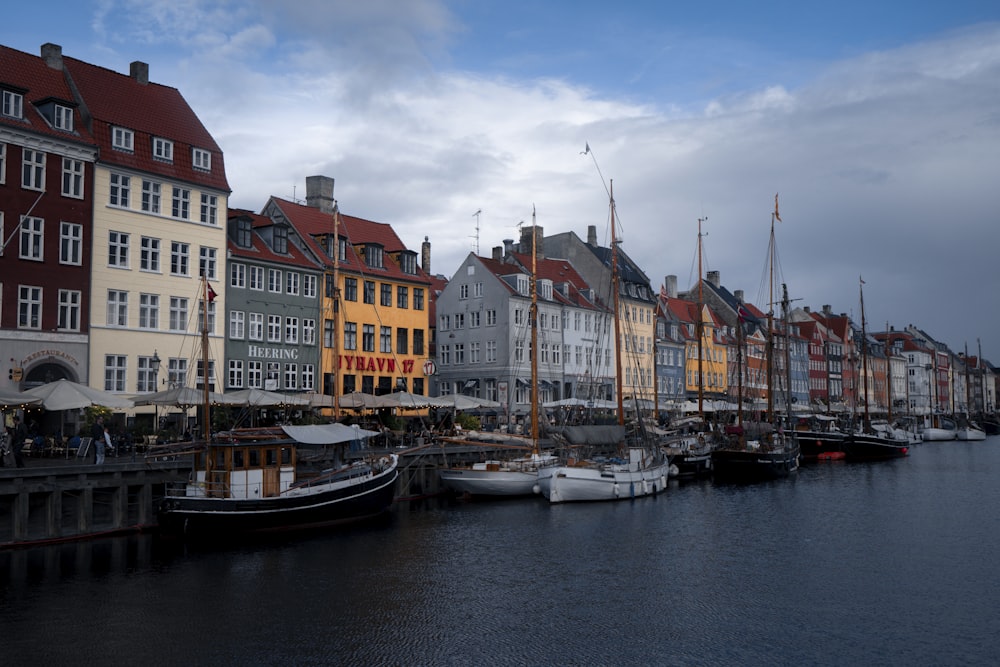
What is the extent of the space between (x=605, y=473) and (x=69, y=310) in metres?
26.8

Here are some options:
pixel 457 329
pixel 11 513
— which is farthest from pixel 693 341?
pixel 11 513

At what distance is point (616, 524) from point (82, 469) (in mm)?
19905

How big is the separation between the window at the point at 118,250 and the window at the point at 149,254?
85cm

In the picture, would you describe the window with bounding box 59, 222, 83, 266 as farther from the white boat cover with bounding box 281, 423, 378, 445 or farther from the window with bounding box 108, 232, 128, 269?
the white boat cover with bounding box 281, 423, 378, 445

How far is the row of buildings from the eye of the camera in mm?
44688

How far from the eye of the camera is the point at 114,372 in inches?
1871

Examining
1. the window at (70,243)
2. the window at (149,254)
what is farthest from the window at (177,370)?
the window at (70,243)

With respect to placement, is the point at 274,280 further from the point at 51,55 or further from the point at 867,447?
the point at 867,447

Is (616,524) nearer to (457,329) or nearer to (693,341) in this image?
(457,329)

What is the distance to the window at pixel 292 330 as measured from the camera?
191 ft

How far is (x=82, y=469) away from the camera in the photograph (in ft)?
105

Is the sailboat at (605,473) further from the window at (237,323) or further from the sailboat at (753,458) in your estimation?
the window at (237,323)

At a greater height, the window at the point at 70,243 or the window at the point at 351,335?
the window at the point at 70,243

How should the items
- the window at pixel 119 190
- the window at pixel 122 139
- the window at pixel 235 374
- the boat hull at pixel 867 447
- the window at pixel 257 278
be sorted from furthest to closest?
1. the boat hull at pixel 867 447
2. the window at pixel 257 278
3. the window at pixel 235 374
4. the window at pixel 122 139
5. the window at pixel 119 190
